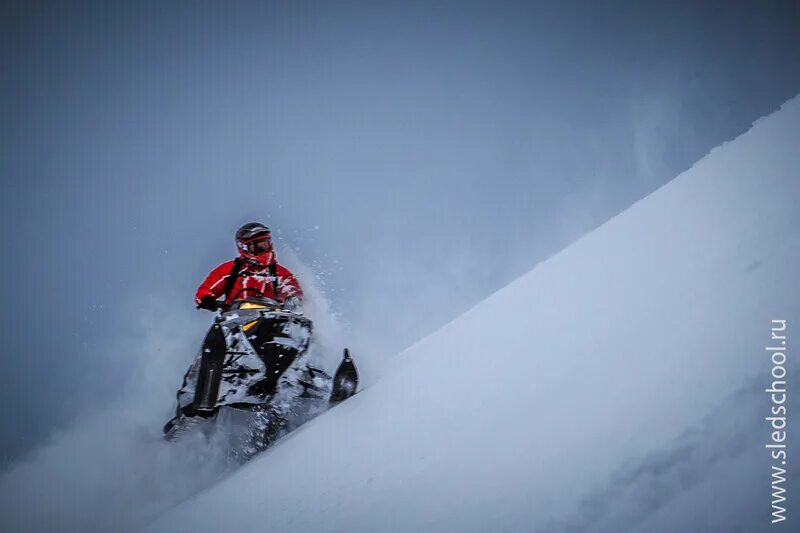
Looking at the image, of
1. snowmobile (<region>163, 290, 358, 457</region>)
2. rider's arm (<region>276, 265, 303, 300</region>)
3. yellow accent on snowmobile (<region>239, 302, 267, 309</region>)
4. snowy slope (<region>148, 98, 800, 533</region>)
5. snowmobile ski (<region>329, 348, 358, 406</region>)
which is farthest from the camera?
rider's arm (<region>276, 265, 303, 300</region>)

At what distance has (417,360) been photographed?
22.2 ft

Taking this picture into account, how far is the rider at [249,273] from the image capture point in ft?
24.4

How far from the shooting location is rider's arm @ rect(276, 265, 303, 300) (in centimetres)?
784

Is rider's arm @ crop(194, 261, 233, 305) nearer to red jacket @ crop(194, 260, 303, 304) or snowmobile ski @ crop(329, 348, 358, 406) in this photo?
red jacket @ crop(194, 260, 303, 304)

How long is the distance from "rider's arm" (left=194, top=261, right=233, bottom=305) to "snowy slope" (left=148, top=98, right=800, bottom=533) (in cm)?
265

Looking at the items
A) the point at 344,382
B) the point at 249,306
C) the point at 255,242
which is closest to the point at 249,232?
the point at 255,242

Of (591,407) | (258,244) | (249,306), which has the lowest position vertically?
(591,407)

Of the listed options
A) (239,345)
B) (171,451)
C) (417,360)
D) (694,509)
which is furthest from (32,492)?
(694,509)

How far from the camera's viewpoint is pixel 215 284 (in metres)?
7.47

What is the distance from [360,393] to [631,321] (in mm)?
3817

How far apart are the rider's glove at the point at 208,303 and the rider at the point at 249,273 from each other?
24 millimetres

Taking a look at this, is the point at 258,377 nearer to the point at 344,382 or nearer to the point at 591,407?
the point at 344,382

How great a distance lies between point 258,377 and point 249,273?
1678 millimetres

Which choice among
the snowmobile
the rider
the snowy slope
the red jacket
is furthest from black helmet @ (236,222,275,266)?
the snowy slope
